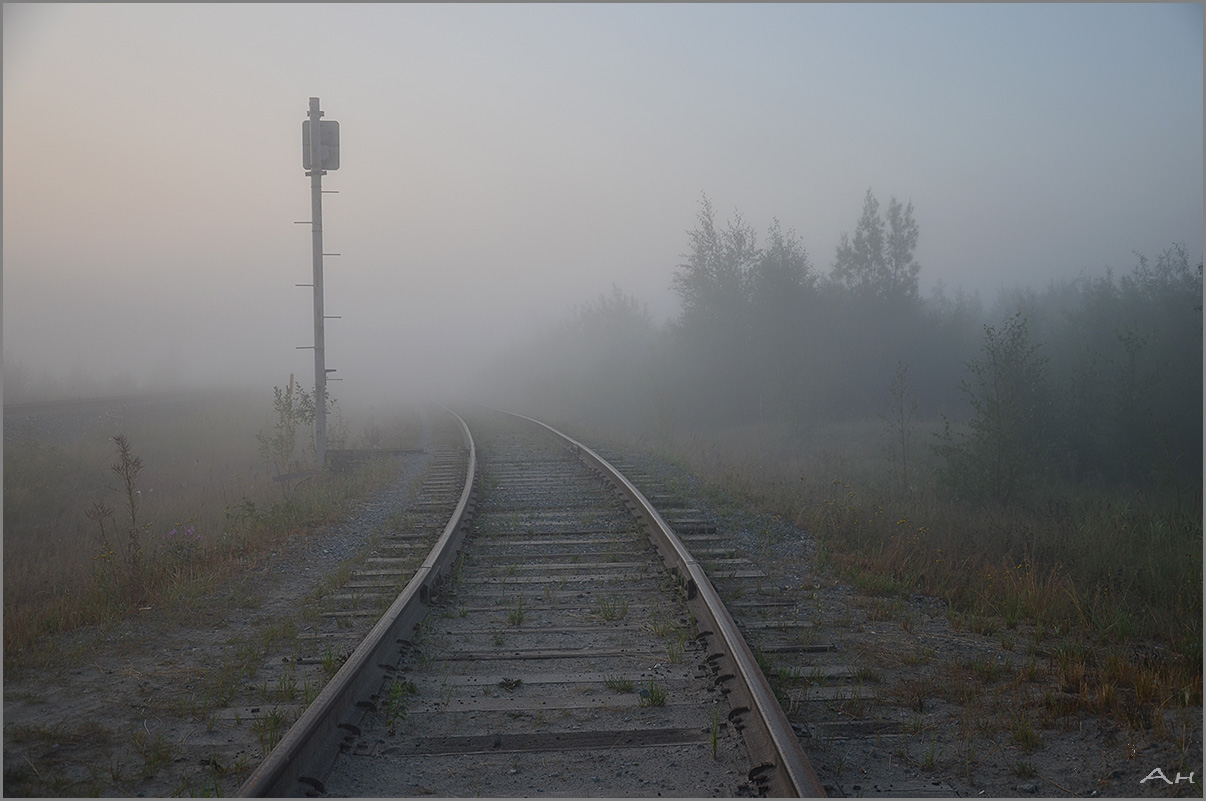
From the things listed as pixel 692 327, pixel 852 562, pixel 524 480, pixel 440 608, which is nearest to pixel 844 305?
pixel 692 327

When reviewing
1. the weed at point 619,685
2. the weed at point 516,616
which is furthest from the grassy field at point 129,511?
the weed at point 619,685

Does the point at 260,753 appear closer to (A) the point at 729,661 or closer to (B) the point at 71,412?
(A) the point at 729,661

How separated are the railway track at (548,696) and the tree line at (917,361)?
796 centimetres

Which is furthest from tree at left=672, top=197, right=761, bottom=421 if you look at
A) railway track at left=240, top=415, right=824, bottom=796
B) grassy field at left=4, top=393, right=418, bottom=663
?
railway track at left=240, top=415, right=824, bottom=796

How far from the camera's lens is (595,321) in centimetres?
4584

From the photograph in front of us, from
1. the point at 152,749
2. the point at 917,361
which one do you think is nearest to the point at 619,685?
the point at 152,749

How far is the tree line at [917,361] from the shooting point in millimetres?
12508

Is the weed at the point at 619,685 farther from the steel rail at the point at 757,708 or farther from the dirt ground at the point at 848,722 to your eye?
the dirt ground at the point at 848,722

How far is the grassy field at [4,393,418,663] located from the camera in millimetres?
5559

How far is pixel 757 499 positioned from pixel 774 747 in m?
6.54

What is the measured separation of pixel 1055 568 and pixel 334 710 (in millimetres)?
5550

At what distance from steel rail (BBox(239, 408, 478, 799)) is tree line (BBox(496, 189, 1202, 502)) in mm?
9183

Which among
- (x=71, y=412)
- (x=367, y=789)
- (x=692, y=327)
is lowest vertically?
(x=367, y=789)
